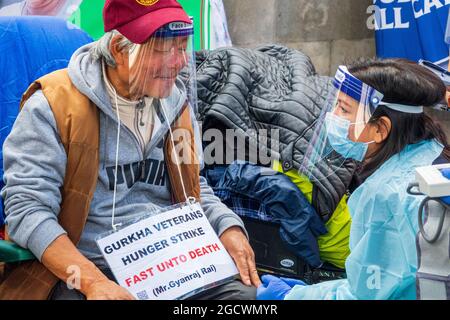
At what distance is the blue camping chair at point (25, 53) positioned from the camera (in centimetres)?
268

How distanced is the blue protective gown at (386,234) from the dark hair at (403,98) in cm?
4

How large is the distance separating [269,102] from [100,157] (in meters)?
1.60

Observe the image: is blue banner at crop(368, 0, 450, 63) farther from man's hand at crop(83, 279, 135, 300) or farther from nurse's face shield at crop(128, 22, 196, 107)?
man's hand at crop(83, 279, 135, 300)

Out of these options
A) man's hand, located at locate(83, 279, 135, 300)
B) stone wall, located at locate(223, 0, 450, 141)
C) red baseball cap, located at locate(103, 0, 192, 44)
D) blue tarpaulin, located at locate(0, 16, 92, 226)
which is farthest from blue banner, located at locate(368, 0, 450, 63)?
man's hand, located at locate(83, 279, 135, 300)

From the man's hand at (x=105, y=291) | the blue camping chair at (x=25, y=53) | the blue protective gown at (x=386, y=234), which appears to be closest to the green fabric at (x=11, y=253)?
the man's hand at (x=105, y=291)

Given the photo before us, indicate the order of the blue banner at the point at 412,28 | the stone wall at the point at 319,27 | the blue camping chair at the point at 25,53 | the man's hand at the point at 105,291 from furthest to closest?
the stone wall at the point at 319,27 < the blue banner at the point at 412,28 < the blue camping chair at the point at 25,53 < the man's hand at the point at 105,291

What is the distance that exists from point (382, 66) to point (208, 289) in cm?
90

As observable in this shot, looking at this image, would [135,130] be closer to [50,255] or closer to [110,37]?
[110,37]

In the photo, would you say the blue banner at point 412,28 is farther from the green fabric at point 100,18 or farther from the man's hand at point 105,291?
the man's hand at point 105,291

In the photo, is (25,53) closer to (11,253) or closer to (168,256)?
(11,253)

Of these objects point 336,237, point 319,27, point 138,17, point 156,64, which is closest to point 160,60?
point 156,64

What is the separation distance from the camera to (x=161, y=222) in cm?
231

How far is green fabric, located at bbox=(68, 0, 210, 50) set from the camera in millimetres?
5098
